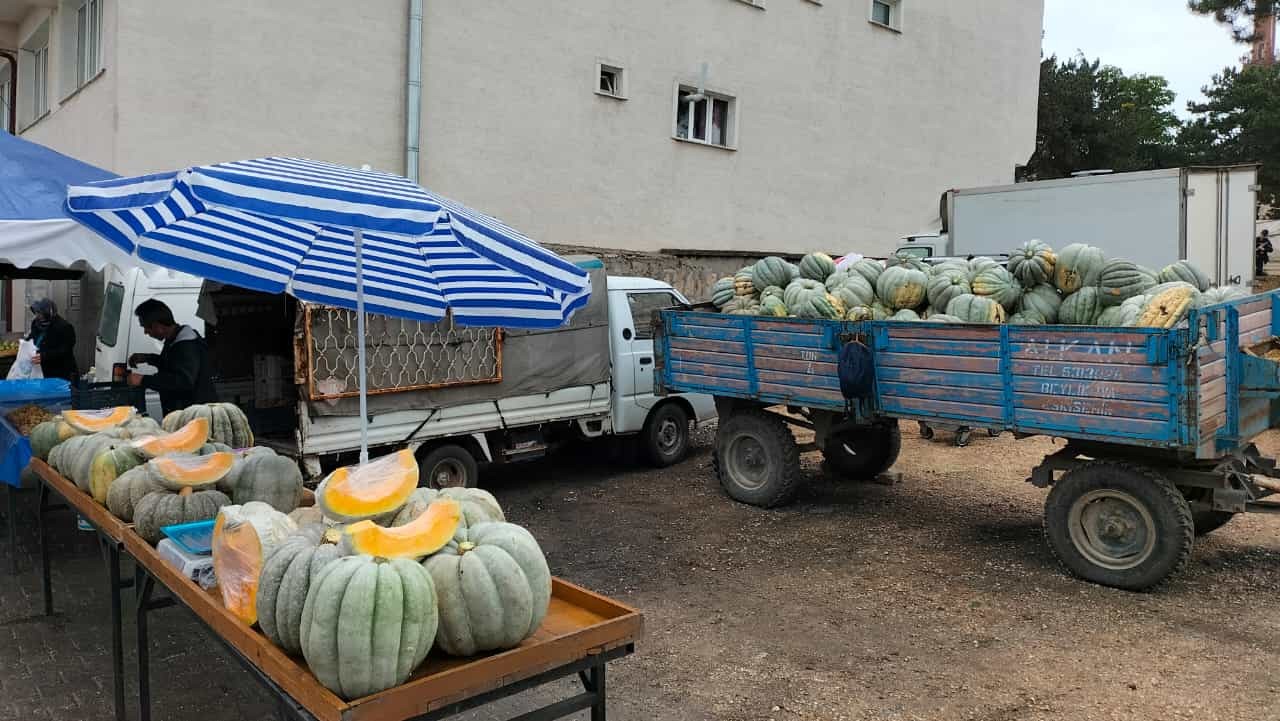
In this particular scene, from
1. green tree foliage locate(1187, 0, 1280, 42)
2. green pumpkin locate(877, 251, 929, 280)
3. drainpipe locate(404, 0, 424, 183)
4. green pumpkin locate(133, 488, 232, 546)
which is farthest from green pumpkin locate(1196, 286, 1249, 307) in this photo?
green tree foliage locate(1187, 0, 1280, 42)

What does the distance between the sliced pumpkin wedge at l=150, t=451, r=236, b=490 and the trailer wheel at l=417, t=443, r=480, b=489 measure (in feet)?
12.3

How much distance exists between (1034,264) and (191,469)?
5.93m

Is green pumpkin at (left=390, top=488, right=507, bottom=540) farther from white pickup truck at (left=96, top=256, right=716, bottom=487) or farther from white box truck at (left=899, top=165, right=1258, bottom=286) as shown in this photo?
white box truck at (left=899, top=165, right=1258, bottom=286)

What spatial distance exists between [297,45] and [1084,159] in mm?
36051

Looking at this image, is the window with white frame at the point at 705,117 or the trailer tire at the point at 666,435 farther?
the window with white frame at the point at 705,117

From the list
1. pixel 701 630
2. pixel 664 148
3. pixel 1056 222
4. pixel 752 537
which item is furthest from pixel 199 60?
pixel 1056 222

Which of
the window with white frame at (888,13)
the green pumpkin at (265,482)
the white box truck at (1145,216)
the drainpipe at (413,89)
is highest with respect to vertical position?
the window with white frame at (888,13)

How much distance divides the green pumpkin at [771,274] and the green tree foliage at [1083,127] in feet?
105

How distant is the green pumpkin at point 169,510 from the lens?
3.51 meters

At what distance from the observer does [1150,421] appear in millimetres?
5375

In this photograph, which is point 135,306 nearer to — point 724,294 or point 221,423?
point 221,423

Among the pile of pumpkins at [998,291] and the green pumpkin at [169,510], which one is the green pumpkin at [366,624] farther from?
the pile of pumpkins at [998,291]

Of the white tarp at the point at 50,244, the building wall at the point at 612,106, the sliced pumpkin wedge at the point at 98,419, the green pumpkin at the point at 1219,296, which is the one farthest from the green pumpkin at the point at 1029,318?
the building wall at the point at 612,106

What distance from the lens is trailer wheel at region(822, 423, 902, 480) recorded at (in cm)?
862
